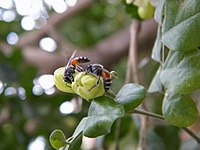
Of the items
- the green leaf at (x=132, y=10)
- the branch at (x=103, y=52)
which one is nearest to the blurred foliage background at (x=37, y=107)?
the branch at (x=103, y=52)

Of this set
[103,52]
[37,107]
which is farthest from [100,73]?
[103,52]

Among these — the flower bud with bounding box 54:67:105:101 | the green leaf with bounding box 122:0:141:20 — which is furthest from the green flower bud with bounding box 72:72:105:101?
the green leaf with bounding box 122:0:141:20

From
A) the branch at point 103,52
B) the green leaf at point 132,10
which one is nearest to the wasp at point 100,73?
the green leaf at point 132,10

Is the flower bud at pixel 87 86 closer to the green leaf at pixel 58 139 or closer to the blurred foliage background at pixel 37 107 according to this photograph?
the green leaf at pixel 58 139

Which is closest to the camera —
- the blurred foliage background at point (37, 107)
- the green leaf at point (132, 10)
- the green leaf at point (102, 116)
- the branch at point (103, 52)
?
the green leaf at point (102, 116)

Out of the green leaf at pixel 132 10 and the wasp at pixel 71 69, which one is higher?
the green leaf at pixel 132 10

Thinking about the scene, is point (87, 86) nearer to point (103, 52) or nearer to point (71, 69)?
point (71, 69)

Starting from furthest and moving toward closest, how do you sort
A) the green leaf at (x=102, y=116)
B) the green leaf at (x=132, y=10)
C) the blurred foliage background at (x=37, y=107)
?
1. the blurred foliage background at (x=37, y=107)
2. the green leaf at (x=132, y=10)
3. the green leaf at (x=102, y=116)

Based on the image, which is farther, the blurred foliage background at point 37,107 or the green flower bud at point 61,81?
the blurred foliage background at point 37,107
